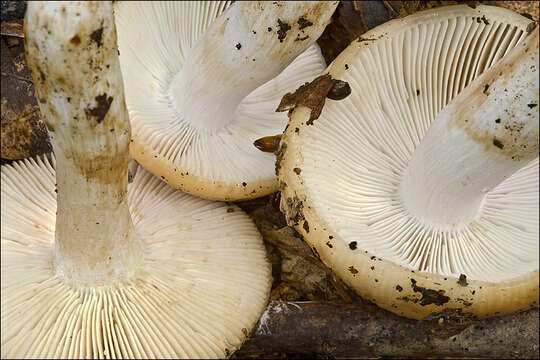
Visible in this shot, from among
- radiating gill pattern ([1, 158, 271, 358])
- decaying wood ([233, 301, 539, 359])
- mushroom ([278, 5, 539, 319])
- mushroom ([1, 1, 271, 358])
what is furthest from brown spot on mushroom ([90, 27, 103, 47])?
decaying wood ([233, 301, 539, 359])

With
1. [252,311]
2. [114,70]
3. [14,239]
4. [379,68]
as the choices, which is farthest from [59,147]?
[379,68]

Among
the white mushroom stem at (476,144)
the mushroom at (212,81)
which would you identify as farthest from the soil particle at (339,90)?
the white mushroom stem at (476,144)

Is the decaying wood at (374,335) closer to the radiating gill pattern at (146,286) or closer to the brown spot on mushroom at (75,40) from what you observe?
the radiating gill pattern at (146,286)

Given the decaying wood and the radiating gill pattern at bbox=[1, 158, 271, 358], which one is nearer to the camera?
the radiating gill pattern at bbox=[1, 158, 271, 358]

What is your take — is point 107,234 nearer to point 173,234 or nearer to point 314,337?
point 173,234

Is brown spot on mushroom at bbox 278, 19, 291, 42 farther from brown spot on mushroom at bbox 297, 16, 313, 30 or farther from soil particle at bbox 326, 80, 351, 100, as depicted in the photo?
soil particle at bbox 326, 80, 351, 100

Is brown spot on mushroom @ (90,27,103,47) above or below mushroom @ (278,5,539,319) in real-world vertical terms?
above

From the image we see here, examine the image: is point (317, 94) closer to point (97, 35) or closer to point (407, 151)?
point (407, 151)

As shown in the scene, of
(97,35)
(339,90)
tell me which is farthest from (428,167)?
(97,35)
